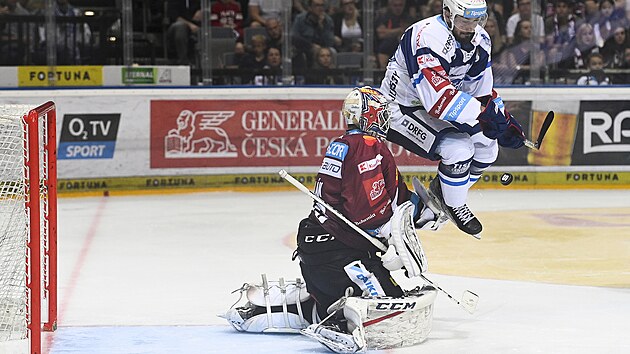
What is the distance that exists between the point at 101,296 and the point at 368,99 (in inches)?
73.1

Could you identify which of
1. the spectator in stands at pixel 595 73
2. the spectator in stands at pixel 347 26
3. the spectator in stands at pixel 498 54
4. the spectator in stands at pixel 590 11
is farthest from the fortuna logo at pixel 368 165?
the spectator in stands at pixel 590 11

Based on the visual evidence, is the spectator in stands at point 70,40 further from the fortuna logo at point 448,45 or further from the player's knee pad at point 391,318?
the player's knee pad at point 391,318

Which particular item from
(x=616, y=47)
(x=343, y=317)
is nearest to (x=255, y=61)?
(x=616, y=47)

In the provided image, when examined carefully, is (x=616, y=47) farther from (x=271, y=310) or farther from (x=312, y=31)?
(x=271, y=310)

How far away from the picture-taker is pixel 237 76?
10.2 m

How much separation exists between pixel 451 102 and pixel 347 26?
5.11 metres

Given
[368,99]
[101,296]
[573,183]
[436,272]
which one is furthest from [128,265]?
[573,183]

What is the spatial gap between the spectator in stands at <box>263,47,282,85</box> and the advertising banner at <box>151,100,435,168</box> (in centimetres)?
19

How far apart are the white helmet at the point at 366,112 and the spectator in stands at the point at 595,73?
6.12 m

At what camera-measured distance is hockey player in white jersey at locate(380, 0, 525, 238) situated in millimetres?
5277

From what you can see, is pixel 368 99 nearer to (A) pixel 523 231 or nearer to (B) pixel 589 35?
(A) pixel 523 231

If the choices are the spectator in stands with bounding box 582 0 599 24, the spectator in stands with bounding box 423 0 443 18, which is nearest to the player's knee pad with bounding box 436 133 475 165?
the spectator in stands with bounding box 423 0 443 18

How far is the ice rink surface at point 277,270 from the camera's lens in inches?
188

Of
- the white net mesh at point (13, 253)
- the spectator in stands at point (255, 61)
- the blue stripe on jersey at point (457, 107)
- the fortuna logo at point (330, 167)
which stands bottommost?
the white net mesh at point (13, 253)
